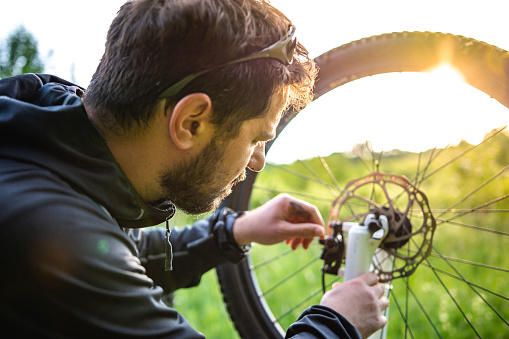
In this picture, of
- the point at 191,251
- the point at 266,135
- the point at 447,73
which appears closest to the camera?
the point at 266,135

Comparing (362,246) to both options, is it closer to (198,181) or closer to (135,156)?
(198,181)

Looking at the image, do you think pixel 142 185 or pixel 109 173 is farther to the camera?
pixel 142 185

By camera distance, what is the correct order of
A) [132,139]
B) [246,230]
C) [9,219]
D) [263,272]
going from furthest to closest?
[263,272]
[246,230]
[132,139]
[9,219]

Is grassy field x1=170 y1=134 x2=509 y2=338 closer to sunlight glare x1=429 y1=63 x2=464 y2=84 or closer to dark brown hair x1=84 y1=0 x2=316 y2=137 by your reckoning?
sunlight glare x1=429 y1=63 x2=464 y2=84

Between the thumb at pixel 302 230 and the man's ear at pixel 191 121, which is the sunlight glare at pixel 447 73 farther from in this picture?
the man's ear at pixel 191 121

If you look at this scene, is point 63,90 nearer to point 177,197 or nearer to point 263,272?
point 177,197

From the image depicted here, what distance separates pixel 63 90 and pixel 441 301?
1838 millimetres

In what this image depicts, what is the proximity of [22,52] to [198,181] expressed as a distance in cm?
195

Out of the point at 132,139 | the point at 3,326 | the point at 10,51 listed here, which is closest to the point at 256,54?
the point at 132,139

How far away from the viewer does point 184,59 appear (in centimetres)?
86

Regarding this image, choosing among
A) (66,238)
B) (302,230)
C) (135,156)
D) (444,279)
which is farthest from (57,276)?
(444,279)

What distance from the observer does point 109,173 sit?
32.4 inches

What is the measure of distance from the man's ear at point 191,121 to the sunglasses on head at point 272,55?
1.1 inches

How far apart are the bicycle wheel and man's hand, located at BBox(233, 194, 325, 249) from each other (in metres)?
0.18
